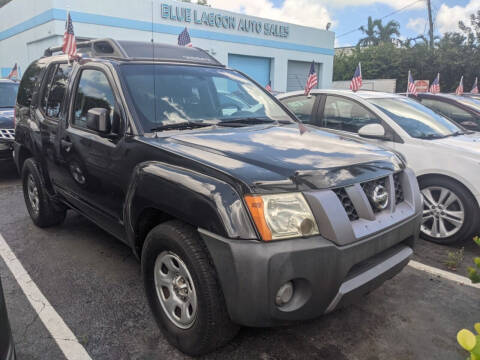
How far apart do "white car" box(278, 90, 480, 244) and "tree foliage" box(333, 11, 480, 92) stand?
28.9m

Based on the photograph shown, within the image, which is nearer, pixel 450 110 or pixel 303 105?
pixel 303 105

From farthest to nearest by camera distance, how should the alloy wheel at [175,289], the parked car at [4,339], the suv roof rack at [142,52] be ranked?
1. the suv roof rack at [142,52]
2. the alloy wheel at [175,289]
3. the parked car at [4,339]

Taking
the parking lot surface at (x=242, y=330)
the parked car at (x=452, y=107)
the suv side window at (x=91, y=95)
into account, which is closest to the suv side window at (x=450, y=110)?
the parked car at (x=452, y=107)

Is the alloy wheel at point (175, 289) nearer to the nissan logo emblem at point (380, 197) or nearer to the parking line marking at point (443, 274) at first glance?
the nissan logo emblem at point (380, 197)

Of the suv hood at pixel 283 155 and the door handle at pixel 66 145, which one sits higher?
the suv hood at pixel 283 155

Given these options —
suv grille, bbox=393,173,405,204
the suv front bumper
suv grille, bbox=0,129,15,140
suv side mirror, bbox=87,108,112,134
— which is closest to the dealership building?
A: suv grille, bbox=0,129,15,140

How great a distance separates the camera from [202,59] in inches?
155

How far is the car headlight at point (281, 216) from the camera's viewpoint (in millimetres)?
2031

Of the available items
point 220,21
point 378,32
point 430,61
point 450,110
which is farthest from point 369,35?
point 450,110

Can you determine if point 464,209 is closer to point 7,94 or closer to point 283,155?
point 283,155

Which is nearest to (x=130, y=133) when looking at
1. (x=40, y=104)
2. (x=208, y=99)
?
(x=208, y=99)

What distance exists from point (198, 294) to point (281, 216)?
2.06 ft

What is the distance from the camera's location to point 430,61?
3138 centimetres

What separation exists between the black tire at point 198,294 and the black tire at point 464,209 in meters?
3.03
